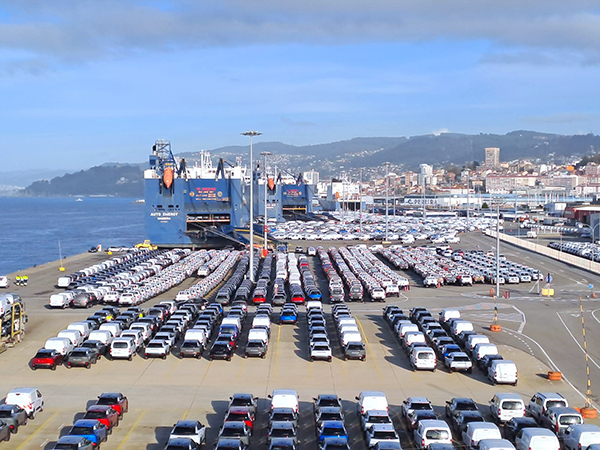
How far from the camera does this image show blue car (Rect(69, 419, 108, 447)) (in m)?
15.1

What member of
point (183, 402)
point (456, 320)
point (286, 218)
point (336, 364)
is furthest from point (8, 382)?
point (286, 218)

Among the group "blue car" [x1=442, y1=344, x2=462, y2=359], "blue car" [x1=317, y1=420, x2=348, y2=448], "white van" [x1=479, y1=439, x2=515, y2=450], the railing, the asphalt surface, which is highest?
"white van" [x1=479, y1=439, x2=515, y2=450]

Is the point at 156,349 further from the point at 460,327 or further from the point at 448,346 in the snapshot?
the point at 460,327

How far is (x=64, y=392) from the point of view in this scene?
20.0 m

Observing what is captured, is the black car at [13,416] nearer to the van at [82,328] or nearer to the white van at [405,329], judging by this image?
the van at [82,328]

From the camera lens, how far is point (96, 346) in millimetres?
23797

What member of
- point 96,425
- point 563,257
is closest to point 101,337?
point 96,425

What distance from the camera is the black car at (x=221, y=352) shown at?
Answer: 2353 cm

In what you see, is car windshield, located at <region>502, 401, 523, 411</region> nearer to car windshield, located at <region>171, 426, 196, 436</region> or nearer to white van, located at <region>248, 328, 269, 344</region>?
car windshield, located at <region>171, 426, 196, 436</region>

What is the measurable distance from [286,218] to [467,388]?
4825 inches

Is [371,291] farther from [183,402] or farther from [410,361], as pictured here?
[183,402]

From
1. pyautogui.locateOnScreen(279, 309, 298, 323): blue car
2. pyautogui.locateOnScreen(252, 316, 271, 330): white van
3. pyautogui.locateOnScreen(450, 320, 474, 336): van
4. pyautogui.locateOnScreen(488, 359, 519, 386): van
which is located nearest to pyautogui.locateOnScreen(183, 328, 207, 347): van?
pyautogui.locateOnScreen(252, 316, 271, 330): white van

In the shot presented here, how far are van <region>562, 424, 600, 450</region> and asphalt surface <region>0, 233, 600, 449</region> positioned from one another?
3050 mm

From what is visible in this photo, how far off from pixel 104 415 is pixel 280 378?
22.2ft
